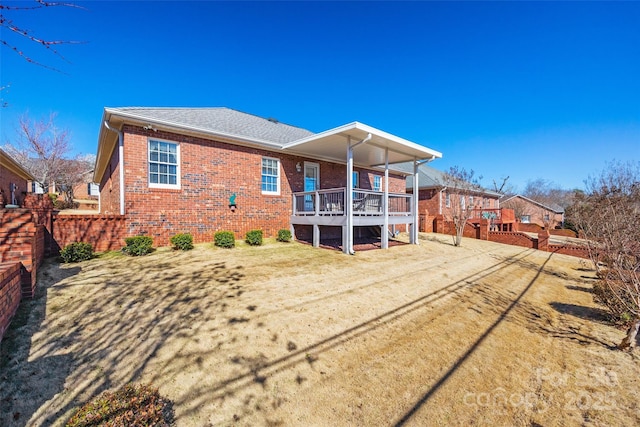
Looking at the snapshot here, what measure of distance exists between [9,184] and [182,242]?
1583cm

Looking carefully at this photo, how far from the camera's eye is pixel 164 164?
879cm

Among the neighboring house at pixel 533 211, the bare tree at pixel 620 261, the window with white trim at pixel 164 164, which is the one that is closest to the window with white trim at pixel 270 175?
the window with white trim at pixel 164 164

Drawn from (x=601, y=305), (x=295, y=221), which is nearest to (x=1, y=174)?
(x=295, y=221)

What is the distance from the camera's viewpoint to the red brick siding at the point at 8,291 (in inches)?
119

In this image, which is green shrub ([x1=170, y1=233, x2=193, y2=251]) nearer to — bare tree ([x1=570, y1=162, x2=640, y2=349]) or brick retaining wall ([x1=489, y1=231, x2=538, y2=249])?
bare tree ([x1=570, y1=162, x2=640, y2=349])

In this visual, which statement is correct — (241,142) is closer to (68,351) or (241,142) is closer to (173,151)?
(173,151)

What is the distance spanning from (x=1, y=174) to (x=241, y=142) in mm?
13676

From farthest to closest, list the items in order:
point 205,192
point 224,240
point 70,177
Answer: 1. point 70,177
2. point 205,192
3. point 224,240

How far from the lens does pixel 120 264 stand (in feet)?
20.6

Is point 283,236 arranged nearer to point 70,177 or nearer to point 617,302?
point 617,302

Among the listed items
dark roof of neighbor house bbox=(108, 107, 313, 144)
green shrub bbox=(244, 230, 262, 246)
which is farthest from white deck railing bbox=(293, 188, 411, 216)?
dark roof of neighbor house bbox=(108, 107, 313, 144)

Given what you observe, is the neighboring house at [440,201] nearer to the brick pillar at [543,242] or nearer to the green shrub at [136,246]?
the brick pillar at [543,242]

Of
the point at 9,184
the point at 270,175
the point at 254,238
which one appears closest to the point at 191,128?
the point at 270,175

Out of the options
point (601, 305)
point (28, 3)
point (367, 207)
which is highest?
point (28, 3)
